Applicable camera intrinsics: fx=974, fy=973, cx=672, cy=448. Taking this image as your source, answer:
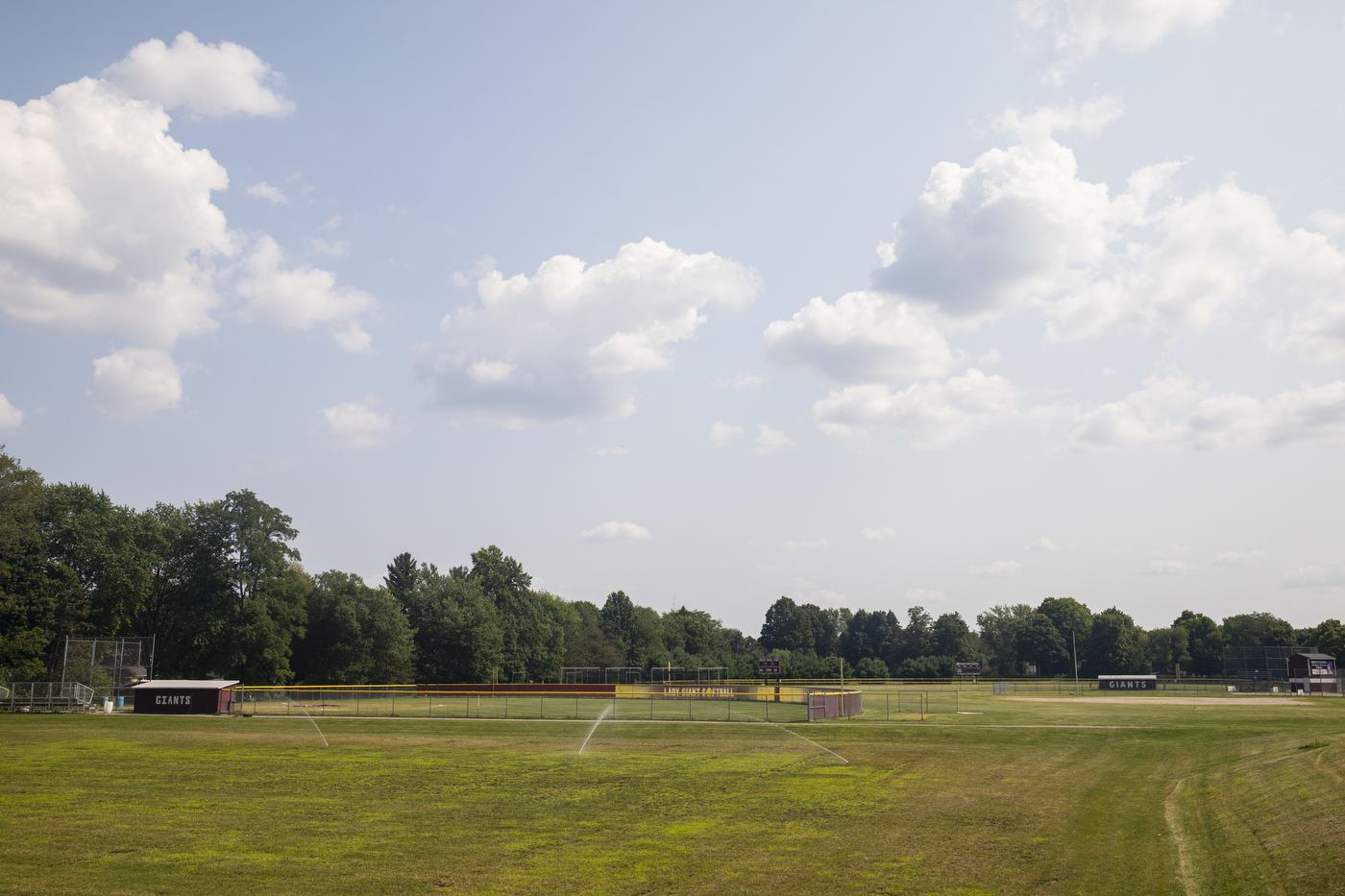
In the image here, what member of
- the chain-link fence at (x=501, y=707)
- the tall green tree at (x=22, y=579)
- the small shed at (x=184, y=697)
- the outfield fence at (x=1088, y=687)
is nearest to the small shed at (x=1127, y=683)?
the outfield fence at (x=1088, y=687)

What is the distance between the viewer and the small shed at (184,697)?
64062 mm

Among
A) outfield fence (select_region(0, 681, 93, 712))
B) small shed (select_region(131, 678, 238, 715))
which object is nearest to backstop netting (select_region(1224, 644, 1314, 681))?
small shed (select_region(131, 678, 238, 715))

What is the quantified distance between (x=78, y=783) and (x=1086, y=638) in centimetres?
17380

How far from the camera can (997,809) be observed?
25.2 meters

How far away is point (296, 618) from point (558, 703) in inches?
1560

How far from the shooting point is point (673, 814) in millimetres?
24297

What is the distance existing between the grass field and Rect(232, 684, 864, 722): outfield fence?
14813 mm

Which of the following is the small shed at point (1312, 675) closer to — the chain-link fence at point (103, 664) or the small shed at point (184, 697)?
the small shed at point (184, 697)

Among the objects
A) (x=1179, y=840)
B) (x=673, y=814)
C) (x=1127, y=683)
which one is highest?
(x=1179, y=840)

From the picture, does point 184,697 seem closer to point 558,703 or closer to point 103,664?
point 103,664

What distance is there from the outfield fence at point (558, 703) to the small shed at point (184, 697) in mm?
1704

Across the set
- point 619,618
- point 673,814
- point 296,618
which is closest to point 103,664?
point 296,618

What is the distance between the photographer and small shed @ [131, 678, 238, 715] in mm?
64062

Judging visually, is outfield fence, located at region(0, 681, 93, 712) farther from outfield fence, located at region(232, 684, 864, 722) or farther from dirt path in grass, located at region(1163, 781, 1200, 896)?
dirt path in grass, located at region(1163, 781, 1200, 896)
